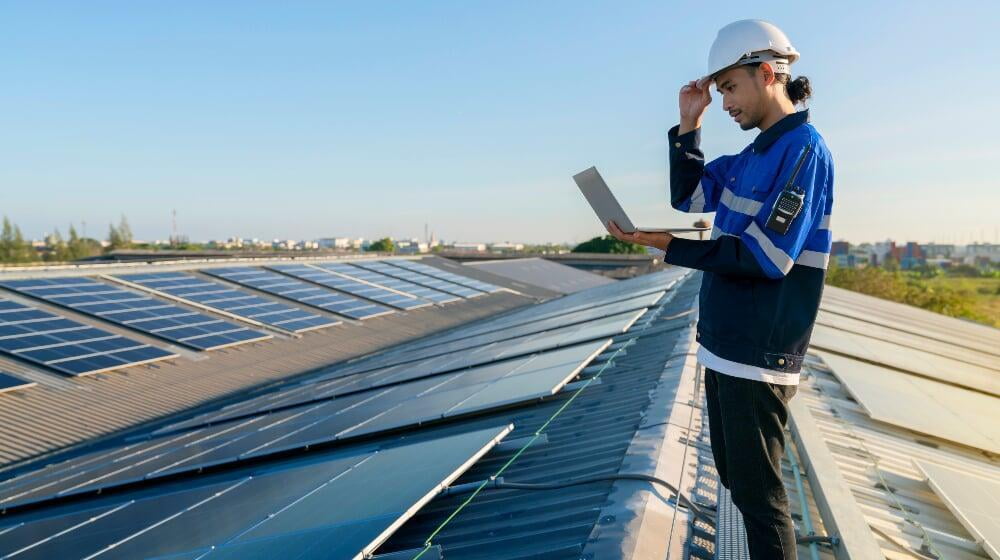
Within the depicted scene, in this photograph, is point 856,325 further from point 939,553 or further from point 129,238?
point 129,238

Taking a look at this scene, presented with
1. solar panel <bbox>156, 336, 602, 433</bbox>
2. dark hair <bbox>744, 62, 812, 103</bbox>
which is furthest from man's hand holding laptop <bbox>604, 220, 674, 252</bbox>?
solar panel <bbox>156, 336, 602, 433</bbox>

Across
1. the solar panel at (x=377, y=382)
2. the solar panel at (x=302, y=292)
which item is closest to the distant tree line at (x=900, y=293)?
the solar panel at (x=302, y=292)

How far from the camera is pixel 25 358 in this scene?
14203 mm

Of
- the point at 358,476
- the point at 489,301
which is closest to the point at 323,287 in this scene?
the point at 489,301

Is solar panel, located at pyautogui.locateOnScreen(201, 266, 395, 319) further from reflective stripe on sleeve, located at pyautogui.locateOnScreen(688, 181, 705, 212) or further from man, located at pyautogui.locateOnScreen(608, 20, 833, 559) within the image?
man, located at pyautogui.locateOnScreen(608, 20, 833, 559)

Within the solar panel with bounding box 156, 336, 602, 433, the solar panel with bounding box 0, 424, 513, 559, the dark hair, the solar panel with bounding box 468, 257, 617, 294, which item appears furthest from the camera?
the solar panel with bounding box 468, 257, 617, 294

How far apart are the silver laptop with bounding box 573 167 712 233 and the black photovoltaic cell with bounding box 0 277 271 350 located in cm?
1662

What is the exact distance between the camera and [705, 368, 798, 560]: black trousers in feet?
9.60

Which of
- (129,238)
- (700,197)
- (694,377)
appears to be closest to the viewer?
(700,197)

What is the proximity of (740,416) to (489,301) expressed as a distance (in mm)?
29255

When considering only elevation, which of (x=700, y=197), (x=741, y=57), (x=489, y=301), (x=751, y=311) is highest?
(x=741, y=57)

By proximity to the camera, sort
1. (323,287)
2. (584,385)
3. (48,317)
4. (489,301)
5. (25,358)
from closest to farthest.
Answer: (584,385) < (25,358) < (48,317) < (323,287) < (489,301)

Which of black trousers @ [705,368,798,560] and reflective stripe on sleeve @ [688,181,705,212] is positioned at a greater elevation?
reflective stripe on sleeve @ [688,181,705,212]

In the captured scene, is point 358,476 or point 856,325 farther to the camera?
point 856,325
